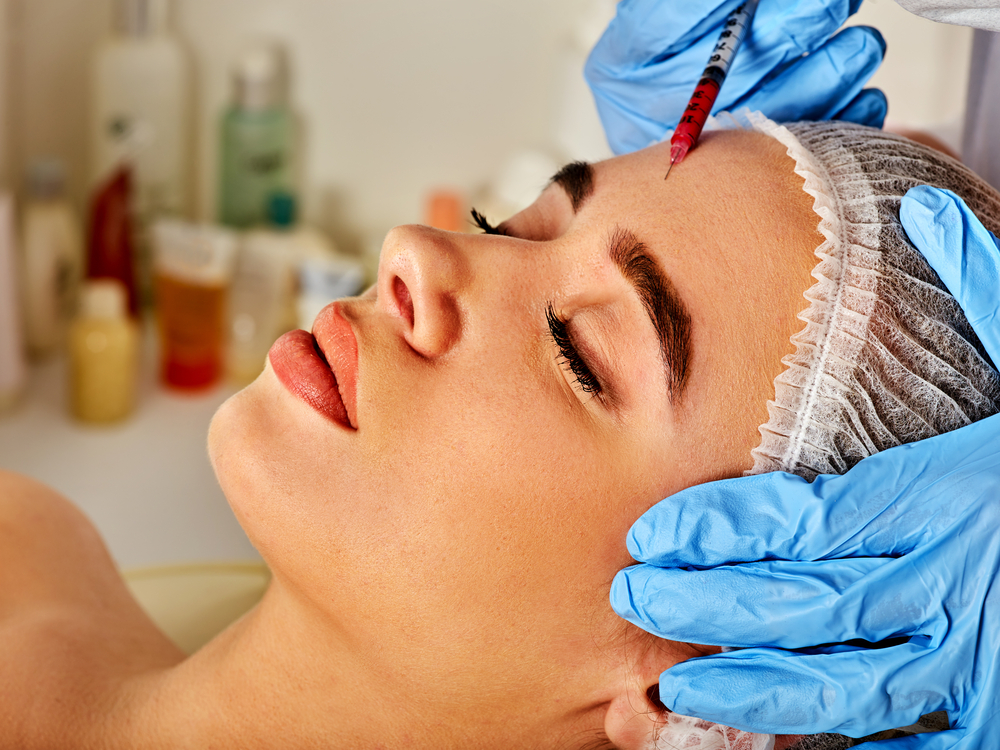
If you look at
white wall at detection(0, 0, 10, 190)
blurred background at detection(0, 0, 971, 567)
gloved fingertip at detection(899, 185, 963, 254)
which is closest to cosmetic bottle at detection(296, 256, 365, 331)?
blurred background at detection(0, 0, 971, 567)

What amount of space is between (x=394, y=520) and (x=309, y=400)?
143mm

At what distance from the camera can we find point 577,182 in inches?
36.9

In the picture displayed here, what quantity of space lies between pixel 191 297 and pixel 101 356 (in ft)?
0.65

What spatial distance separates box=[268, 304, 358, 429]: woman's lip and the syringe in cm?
34

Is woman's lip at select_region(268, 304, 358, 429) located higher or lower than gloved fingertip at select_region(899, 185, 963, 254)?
lower

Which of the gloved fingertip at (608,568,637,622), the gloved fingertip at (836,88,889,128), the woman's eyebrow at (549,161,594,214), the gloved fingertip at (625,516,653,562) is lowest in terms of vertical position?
the gloved fingertip at (608,568,637,622)

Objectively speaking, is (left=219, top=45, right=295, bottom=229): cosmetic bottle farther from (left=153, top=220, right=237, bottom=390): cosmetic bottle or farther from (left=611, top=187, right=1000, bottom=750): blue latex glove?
(left=611, top=187, right=1000, bottom=750): blue latex glove

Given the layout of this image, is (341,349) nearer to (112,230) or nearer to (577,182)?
(577,182)

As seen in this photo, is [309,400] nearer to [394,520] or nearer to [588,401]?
[394,520]

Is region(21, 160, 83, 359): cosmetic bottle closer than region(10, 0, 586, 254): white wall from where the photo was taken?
Yes

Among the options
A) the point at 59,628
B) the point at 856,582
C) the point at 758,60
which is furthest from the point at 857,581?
the point at 59,628

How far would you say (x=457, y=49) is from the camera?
1.96 metres

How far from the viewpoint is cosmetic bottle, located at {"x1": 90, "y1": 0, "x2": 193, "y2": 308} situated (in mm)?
1800

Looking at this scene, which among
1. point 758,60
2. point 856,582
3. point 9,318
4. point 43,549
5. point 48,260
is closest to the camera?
point 856,582
